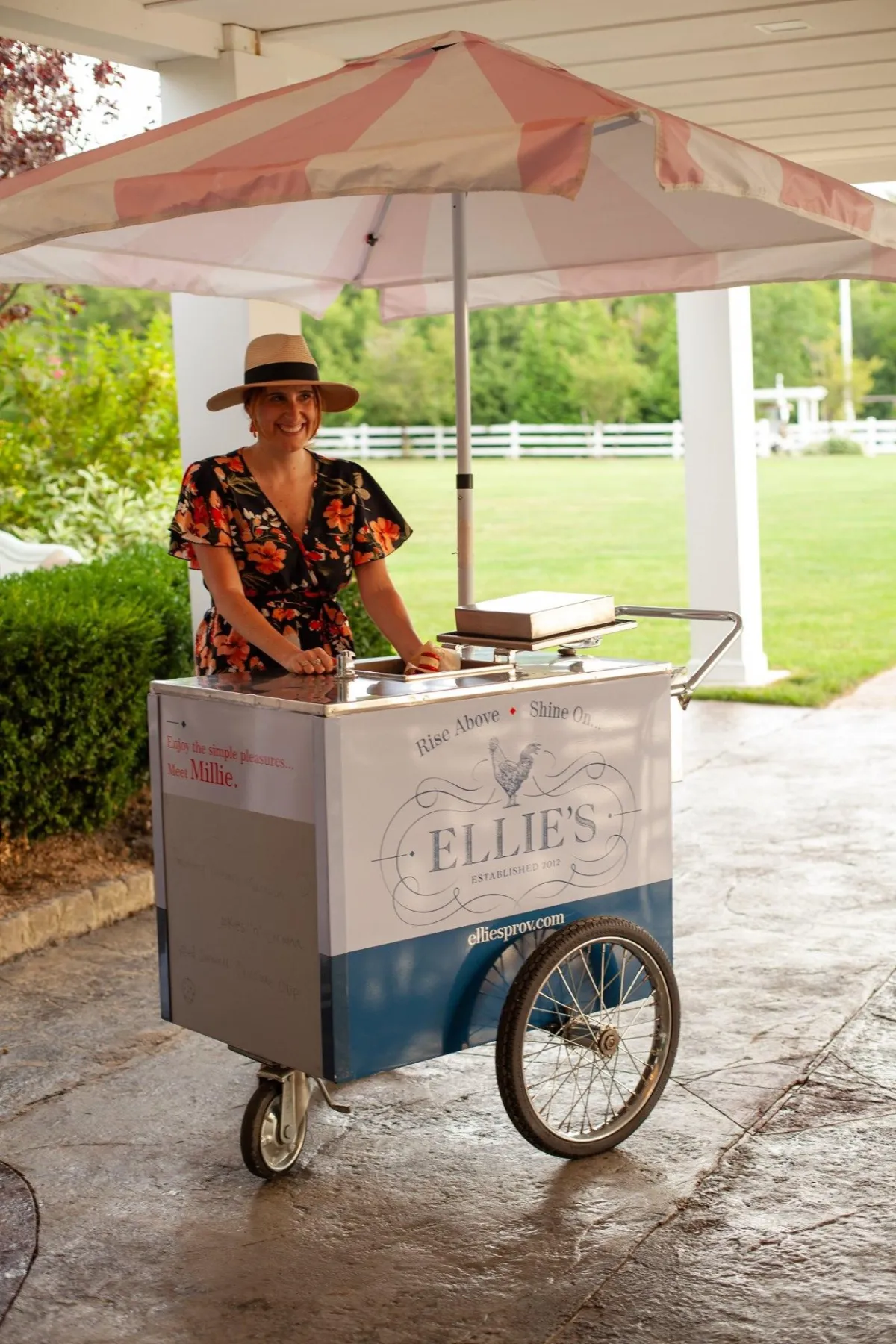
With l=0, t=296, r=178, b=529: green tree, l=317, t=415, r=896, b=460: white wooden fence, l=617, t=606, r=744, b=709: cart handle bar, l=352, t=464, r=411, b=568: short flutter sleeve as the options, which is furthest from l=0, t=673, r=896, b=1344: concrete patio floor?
l=317, t=415, r=896, b=460: white wooden fence

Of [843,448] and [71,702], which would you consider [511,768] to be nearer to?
[71,702]

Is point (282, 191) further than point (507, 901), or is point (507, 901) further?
point (507, 901)

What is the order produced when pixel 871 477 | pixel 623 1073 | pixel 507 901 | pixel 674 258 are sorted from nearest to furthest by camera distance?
pixel 507 901 → pixel 623 1073 → pixel 674 258 → pixel 871 477

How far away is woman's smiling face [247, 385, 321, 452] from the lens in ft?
12.0

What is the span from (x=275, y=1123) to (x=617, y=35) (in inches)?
160

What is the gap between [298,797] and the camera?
3.09 m

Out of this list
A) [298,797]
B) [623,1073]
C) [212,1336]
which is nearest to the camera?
[212,1336]

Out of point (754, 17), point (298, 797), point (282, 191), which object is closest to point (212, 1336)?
point (298, 797)

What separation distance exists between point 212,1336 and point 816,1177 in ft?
4.27

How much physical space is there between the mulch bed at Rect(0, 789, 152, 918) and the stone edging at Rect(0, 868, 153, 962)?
4 centimetres

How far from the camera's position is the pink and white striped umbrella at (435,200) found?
9.35 feet

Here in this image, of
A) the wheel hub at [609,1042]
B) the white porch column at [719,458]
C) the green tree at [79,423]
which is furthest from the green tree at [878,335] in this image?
the wheel hub at [609,1042]

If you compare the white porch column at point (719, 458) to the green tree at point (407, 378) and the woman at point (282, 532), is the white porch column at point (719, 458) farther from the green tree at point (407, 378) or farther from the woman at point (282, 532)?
the green tree at point (407, 378)

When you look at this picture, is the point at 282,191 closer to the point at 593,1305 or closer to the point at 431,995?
the point at 431,995
